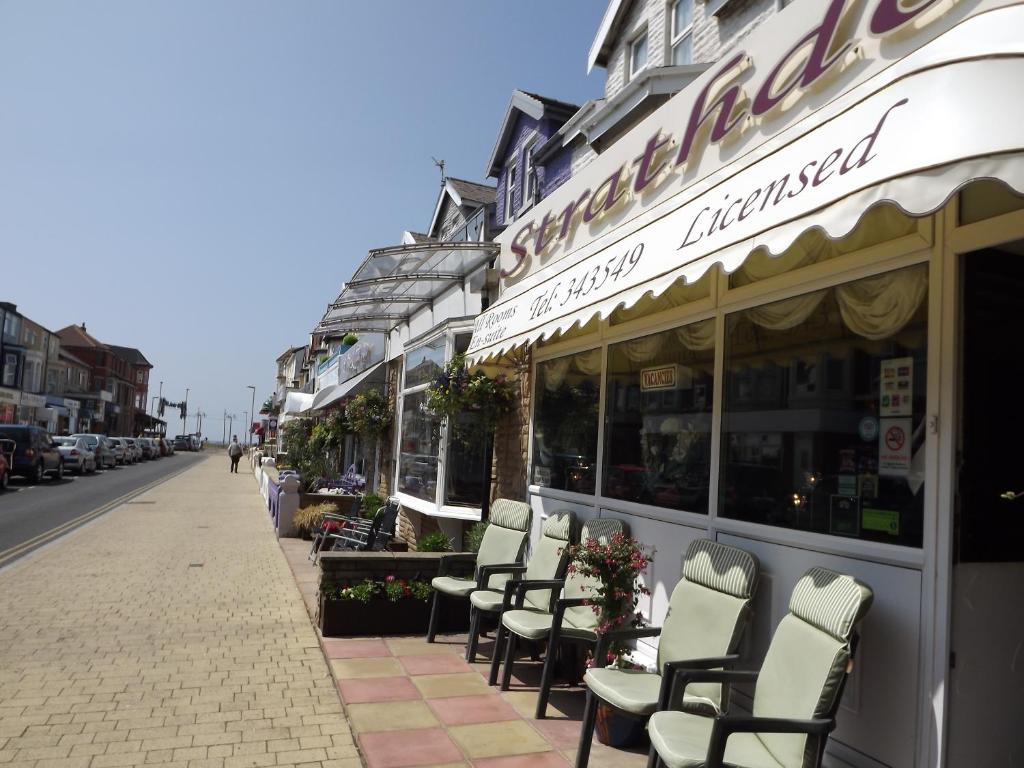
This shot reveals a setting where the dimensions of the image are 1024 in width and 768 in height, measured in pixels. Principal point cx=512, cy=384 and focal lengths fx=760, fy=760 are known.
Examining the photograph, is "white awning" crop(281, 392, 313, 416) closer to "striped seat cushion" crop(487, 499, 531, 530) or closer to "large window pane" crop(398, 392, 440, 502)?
"large window pane" crop(398, 392, 440, 502)

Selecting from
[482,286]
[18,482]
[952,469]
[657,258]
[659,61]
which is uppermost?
[659,61]

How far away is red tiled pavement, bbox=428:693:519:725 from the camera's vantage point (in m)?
4.61

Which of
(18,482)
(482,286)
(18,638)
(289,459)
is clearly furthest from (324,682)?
(18,482)

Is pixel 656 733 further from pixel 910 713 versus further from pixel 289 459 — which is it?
pixel 289 459

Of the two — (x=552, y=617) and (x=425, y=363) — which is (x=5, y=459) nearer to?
(x=425, y=363)

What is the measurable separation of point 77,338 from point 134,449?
128 ft

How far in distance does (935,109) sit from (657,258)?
1708 mm

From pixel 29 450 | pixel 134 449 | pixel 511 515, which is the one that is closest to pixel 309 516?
pixel 511 515

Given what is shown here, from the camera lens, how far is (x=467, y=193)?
18.4 m

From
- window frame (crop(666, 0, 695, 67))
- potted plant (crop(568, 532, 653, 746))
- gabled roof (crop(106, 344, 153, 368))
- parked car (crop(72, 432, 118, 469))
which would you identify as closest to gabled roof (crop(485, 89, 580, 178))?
window frame (crop(666, 0, 695, 67))

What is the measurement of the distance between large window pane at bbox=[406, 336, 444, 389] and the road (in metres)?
5.81

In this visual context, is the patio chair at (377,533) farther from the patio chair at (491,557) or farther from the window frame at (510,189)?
the window frame at (510,189)

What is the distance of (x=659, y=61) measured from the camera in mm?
10117

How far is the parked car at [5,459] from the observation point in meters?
21.0
